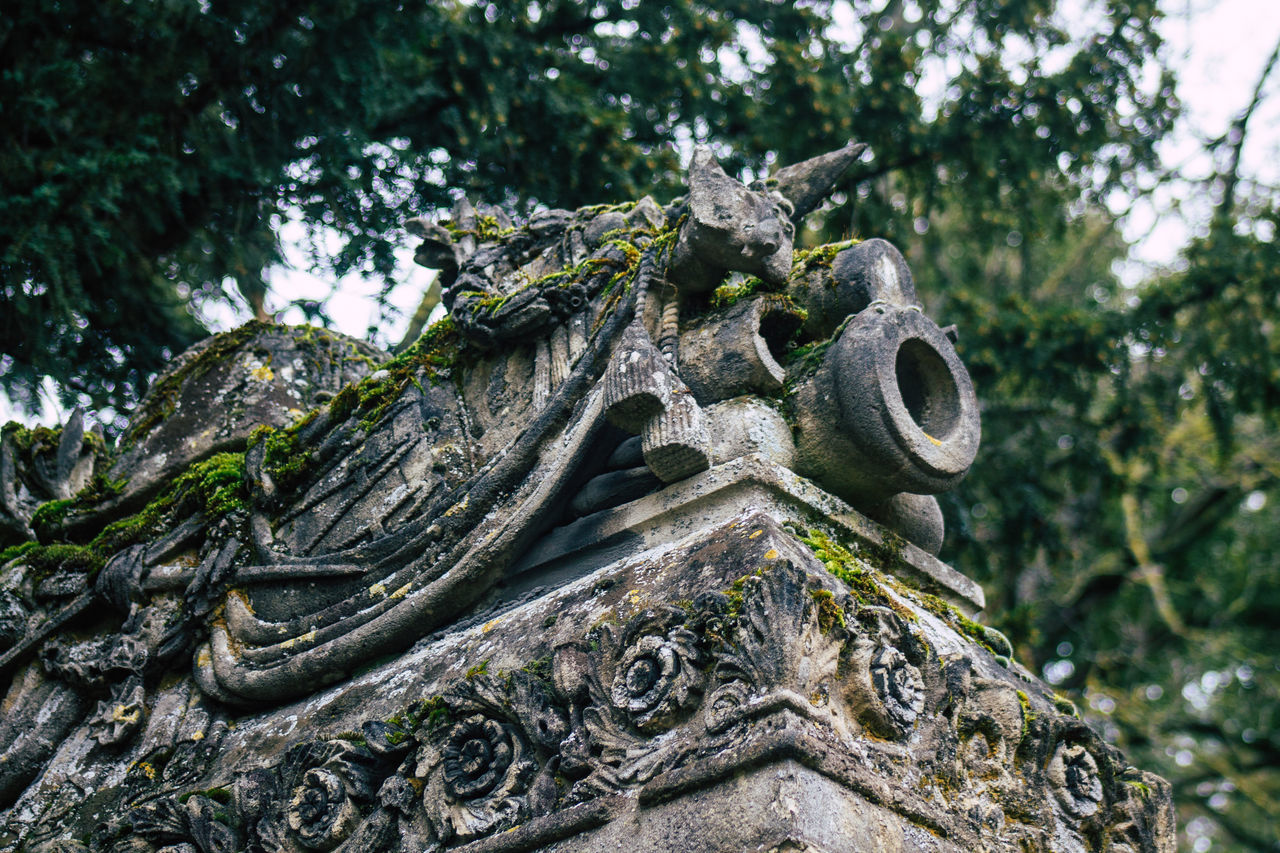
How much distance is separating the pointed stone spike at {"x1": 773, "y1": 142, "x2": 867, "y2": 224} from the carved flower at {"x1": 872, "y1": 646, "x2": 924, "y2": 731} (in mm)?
1616

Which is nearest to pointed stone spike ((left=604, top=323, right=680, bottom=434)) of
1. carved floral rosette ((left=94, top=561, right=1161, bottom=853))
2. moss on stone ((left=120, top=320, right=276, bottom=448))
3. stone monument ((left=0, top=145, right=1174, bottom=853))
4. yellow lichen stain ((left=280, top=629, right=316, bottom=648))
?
stone monument ((left=0, top=145, right=1174, bottom=853))

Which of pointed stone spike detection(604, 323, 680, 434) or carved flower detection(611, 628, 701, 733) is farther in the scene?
pointed stone spike detection(604, 323, 680, 434)

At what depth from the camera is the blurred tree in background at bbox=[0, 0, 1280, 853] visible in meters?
6.59

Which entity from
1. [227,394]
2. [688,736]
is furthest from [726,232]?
[227,394]

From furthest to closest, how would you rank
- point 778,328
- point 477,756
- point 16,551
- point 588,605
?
point 16,551 → point 778,328 → point 588,605 → point 477,756

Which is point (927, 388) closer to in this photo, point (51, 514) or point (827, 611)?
point (827, 611)

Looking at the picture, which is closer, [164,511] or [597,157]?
[164,511]

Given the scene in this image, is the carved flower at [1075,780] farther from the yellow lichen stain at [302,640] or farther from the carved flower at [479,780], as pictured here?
the yellow lichen stain at [302,640]

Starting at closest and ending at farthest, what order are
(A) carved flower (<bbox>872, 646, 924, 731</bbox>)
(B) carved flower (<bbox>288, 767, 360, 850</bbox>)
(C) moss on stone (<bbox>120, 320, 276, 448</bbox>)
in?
1. (A) carved flower (<bbox>872, 646, 924, 731</bbox>)
2. (B) carved flower (<bbox>288, 767, 360, 850</bbox>)
3. (C) moss on stone (<bbox>120, 320, 276, 448</bbox>)

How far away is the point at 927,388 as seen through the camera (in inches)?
135

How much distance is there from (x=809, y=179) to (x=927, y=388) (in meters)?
0.84

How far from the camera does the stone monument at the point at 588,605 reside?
2.52 meters

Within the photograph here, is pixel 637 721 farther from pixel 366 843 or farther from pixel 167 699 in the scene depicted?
pixel 167 699

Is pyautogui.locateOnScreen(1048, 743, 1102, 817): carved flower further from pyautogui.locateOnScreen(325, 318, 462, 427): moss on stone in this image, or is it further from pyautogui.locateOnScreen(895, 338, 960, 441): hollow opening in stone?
pyautogui.locateOnScreen(325, 318, 462, 427): moss on stone
